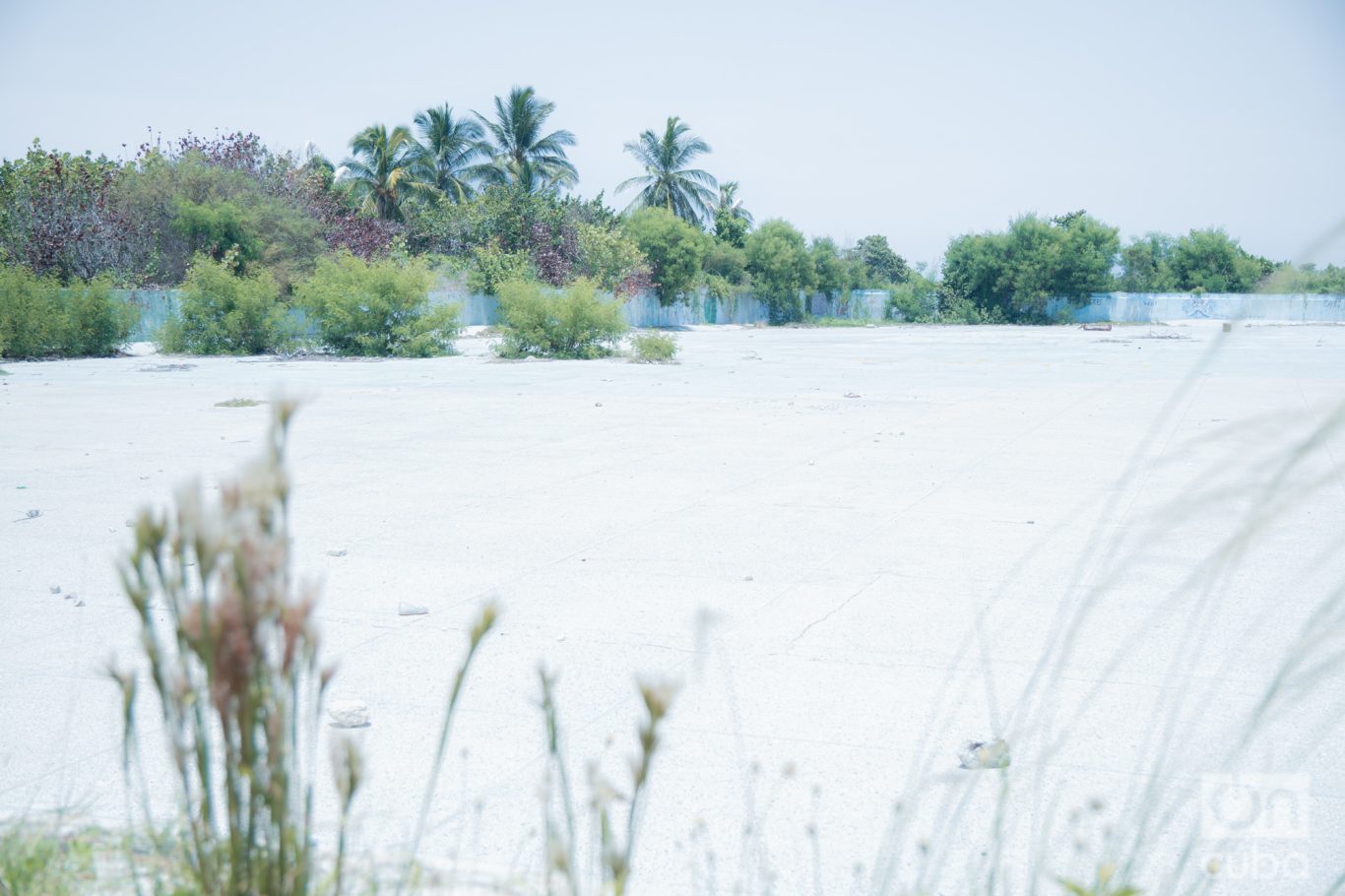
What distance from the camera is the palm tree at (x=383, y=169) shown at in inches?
2018

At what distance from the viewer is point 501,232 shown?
48344 mm

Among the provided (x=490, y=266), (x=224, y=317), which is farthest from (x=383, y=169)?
(x=224, y=317)

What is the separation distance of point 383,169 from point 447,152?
3.06m

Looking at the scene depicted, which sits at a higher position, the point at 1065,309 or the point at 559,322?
the point at 1065,309

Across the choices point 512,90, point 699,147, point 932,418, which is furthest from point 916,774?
point 699,147

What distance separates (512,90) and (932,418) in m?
41.8

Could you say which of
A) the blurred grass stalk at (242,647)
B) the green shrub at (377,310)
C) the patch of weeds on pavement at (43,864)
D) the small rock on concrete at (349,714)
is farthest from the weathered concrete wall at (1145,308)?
the blurred grass stalk at (242,647)

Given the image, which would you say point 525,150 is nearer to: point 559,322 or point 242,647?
point 559,322

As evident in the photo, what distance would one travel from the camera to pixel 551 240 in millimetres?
48344

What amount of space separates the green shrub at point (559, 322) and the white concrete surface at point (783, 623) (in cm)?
1437

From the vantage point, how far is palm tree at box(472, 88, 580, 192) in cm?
5059

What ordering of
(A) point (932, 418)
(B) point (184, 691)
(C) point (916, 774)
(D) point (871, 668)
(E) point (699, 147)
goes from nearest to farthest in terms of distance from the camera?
(B) point (184, 691), (C) point (916, 774), (D) point (871, 668), (A) point (932, 418), (E) point (699, 147)

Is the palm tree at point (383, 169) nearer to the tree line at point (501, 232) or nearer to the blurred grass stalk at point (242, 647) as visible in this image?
the tree line at point (501, 232)

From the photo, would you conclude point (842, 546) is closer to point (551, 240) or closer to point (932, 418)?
point (932, 418)
